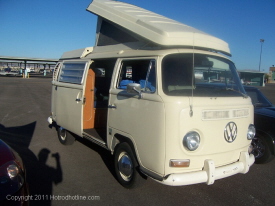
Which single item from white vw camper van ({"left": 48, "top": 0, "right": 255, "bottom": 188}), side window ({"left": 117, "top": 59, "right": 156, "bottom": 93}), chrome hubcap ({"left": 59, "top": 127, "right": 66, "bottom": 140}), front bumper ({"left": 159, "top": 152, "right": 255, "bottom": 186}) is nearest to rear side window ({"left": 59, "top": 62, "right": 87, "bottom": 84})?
white vw camper van ({"left": 48, "top": 0, "right": 255, "bottom": 188})

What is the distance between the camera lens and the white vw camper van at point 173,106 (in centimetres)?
343

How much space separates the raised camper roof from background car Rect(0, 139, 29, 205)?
97.6 inches

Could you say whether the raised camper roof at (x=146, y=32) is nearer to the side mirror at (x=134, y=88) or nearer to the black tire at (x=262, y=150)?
the side mirror at (x=134, y=88)

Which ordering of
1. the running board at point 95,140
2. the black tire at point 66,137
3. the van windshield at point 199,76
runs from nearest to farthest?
the van windshield at point 199,76
the running board at point 95,140
the black tire at point 66,137

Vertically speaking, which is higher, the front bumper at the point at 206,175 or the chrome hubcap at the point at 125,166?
the front bumper at the point at 206,175

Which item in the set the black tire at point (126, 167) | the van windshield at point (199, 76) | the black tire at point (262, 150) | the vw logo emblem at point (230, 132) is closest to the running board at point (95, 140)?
the black tire at point (126, 167)

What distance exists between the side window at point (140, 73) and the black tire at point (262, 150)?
286 centimetres

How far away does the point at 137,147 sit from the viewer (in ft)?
12.6

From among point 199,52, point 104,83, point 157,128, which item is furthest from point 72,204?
point 104,83

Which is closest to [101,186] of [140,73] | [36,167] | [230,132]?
[36,167]

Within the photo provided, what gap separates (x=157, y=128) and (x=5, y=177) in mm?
1889

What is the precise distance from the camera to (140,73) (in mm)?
4859

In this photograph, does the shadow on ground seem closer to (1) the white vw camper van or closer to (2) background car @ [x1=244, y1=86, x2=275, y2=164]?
(1) the white vw camper van

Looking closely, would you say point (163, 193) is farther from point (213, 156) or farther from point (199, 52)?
point (199, 52)
